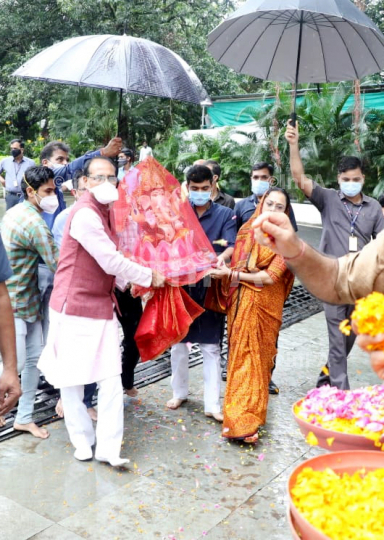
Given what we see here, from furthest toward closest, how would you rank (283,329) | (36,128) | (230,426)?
(36,128) < (283,329) < (230,426)

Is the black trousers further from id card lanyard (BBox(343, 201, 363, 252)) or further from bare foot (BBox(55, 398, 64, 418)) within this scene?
id card lanyard (BBox(343, 201, 363, 252))

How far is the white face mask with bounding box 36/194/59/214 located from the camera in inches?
166

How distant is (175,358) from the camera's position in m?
4.59

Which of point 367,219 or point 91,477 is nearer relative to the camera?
point 91,477

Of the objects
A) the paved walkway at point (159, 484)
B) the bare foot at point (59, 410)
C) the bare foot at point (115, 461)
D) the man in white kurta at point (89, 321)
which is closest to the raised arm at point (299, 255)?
the paved walkway at point (159, 484)

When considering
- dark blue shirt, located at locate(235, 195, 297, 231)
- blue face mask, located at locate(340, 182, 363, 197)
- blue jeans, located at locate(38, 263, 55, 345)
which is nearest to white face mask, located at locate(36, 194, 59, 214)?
blue jeans, located at locate(38, 263, 55, 345)

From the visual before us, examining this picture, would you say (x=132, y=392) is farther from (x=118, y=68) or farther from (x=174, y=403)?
(x=118, y=68)

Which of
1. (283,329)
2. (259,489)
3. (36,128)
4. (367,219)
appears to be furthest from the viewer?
(36,128)

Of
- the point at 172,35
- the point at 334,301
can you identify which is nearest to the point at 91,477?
the point at 334,301

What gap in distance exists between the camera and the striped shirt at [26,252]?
3.95 metres

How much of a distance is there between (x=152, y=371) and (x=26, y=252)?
72.8 inches

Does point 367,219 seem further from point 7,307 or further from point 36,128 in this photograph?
point 36,128

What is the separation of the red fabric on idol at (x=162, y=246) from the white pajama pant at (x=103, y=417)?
0.48 m

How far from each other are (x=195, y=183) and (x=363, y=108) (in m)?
10.1
